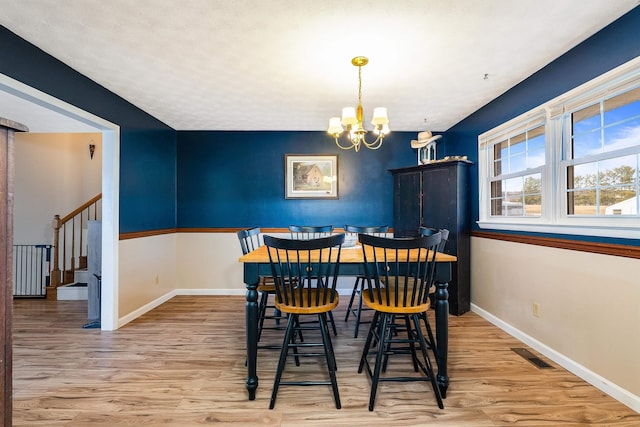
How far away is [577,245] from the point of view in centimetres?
207

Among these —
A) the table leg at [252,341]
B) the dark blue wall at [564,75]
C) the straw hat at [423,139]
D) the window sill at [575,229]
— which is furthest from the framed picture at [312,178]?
the table leg at [252,341]

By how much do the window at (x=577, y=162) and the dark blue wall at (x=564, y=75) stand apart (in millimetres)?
76

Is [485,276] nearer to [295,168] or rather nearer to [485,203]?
[485,203]

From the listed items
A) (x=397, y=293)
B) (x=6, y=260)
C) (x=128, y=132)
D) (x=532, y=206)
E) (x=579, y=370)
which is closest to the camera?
(x=6, y=260)

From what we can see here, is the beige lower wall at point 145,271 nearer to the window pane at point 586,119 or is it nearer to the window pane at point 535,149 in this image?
the window pane at point 535,149

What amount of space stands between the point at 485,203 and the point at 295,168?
246 centimetres

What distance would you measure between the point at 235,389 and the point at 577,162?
2.94 m

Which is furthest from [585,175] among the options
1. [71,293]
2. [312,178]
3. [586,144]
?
[71,293]

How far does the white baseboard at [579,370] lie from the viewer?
68.6 inches

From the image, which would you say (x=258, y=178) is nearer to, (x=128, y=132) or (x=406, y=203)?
(x=128, y=132)

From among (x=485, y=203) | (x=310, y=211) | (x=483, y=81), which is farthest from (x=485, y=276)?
(x=310, y=211)

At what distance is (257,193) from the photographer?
4.22 m

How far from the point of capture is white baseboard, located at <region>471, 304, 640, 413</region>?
1741mm

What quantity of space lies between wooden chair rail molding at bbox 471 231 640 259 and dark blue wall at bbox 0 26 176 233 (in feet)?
12.8
